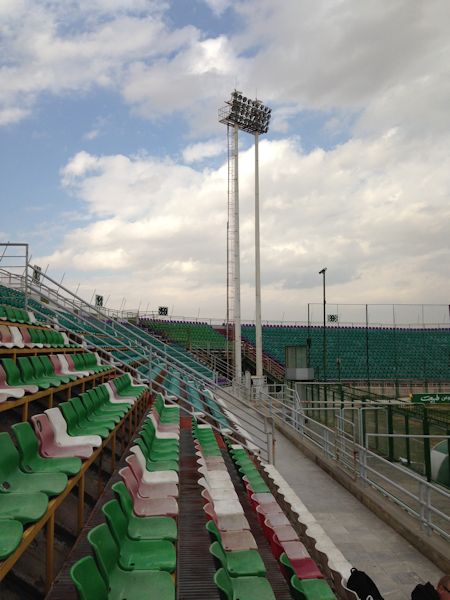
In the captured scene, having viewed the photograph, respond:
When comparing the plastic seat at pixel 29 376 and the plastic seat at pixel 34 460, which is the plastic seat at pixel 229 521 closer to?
the plastic seat at pixel 34 460

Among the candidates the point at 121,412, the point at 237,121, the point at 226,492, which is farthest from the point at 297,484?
the point at 237,121

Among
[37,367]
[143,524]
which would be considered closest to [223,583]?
[143,524]

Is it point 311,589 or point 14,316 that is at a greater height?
point 14,316

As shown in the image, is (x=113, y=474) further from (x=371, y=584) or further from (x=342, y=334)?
(x=342, y=334)

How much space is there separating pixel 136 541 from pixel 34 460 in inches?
36.9

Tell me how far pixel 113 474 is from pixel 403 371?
29.1 m

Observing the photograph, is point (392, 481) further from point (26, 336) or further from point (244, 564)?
point (26, 336)

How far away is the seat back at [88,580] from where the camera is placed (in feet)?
6.43

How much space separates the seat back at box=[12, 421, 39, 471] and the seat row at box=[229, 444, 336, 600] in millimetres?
1896

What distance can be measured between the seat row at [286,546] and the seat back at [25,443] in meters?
1.90

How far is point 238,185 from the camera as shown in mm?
18328

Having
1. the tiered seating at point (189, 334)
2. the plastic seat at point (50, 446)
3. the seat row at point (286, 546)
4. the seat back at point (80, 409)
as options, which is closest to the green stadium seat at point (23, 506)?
the plastic seat at point (50, 446)

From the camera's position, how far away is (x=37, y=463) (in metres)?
3.23

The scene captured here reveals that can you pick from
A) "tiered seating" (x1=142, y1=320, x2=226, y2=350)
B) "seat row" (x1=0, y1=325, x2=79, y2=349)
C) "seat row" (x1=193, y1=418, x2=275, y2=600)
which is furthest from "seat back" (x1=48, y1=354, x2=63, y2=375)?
"tiered seating" (x1=142, y1=320, x2=226, y2=350)
